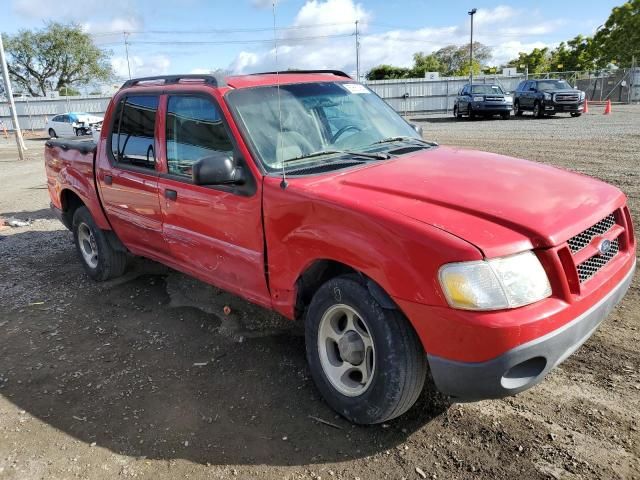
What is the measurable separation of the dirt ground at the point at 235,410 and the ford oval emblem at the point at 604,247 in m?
0.89

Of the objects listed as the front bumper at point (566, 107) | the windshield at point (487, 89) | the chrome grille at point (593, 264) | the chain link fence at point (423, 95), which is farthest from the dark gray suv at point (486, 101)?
the chrome grille at point (593, 264)

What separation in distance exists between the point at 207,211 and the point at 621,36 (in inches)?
2127

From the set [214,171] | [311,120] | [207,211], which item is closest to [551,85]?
[311,120]

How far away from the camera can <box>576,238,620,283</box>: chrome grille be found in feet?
8.63

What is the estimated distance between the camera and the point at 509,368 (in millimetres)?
2318

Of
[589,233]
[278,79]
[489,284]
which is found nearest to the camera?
[489,284]

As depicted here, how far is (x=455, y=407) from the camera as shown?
10.1 ft

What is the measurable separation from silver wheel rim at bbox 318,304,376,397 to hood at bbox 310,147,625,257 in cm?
66

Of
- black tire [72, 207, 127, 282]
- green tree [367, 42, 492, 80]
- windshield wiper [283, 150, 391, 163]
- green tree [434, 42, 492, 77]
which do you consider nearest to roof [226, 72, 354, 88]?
windshield wiper [283, 150, 391, 163]

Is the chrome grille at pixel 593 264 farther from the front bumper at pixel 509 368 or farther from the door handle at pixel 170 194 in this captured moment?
the door handle at pixel 170 194

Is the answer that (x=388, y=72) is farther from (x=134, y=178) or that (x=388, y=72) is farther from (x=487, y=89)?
(x=134, y=178)

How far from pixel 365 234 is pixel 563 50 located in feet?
220

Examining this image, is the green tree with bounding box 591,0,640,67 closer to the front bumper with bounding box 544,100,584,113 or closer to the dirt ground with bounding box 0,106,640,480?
the front bumper with bounding box 544,100,584,113

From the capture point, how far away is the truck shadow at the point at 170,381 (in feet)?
9.53
